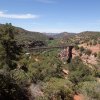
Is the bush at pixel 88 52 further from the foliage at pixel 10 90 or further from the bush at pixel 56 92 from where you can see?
the foliage at pixel 10 90

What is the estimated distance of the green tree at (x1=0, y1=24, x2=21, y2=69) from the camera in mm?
36688

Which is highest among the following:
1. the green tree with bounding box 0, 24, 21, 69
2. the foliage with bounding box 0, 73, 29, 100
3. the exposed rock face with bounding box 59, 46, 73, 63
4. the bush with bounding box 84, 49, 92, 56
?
the green tree with bounding box 0, 24, 21, 69

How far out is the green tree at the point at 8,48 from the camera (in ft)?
120

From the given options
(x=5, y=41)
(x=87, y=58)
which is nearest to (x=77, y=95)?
(x=5, y=41)

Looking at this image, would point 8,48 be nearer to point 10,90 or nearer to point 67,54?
point 10,90

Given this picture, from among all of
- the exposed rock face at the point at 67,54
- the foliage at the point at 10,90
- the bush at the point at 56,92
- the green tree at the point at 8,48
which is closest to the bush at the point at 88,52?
the exposed rock face at the point at 67,54

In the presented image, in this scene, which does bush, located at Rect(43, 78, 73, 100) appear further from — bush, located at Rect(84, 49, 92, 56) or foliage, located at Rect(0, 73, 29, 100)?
bush, located at Rect(84, 49, 92, 56)

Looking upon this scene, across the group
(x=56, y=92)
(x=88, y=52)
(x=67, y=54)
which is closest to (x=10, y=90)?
(x=56, y=92)

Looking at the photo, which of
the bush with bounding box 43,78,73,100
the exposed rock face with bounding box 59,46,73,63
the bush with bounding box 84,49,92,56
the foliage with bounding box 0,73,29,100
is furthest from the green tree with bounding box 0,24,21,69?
the exposed rock face with bounding box 59,46,73,63

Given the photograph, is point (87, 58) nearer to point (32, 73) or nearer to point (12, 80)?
point (32, 73)

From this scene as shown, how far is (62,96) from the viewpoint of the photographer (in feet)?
100

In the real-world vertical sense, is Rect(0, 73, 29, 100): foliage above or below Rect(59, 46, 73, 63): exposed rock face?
above

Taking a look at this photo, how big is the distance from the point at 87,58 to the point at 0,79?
3205 inches

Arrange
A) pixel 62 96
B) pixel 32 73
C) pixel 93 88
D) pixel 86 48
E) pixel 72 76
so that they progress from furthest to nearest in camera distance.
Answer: pixel 86 48 < pixel 72 76 < pixel 32 73 < pixel 62 96 < pixel 93 88
